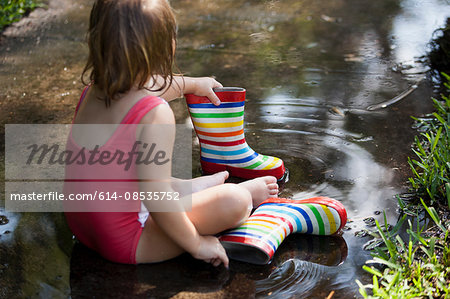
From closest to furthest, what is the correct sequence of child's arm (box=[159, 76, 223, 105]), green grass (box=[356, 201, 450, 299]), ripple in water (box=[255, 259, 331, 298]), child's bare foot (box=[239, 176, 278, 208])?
green grass (box=[356, 201, 450, 299]) → ripple in water (box=[255, 259, 331, 298]) → child's bare foot (box=[239, 176, 278, 208]) → child's arm (box=[159, 76, 223, 105])

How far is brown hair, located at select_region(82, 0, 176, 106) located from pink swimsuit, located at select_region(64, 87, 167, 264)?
10 centimetres

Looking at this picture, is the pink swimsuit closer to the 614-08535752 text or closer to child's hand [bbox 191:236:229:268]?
the 614-08535752 text

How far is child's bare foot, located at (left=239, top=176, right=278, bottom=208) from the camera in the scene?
2324 mm

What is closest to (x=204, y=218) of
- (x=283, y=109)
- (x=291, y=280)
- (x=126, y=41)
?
(x=291, y=280)

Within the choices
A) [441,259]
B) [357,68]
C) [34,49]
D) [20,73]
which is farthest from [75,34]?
[441,259]

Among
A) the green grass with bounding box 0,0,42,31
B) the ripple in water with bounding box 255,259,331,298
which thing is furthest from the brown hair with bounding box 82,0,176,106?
the green grass with bounding box 0,0,42,31

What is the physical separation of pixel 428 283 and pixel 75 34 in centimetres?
376

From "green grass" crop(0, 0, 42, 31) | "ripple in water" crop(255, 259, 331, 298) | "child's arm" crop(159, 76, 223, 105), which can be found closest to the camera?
"ripple in water" crop(255, 259, 331, 298)

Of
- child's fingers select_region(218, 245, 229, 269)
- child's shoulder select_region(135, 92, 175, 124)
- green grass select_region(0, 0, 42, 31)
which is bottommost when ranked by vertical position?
green grass select_region(0, 0, 42, 31)

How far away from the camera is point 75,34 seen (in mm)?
4742

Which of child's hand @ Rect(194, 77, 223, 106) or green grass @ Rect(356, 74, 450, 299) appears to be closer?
green grass @ Rect(356, 74, 450, 299)

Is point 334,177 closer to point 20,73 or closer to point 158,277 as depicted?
point 158,277

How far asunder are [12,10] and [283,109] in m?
2.96

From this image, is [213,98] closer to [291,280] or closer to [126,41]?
[126,41]
